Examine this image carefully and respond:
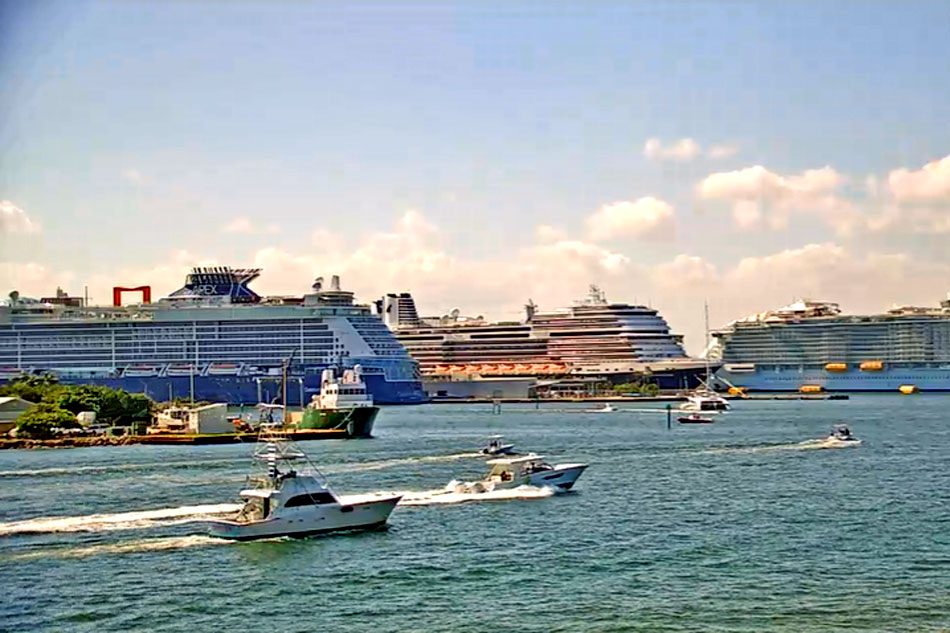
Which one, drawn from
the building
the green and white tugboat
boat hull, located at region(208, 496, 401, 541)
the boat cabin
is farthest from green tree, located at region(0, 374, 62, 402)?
boat hull, located at region(208, 496, 401, 541)

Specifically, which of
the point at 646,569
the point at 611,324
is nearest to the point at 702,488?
the point at 646,569

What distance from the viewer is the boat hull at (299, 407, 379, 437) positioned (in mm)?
72562

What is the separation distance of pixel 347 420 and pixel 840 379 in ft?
263

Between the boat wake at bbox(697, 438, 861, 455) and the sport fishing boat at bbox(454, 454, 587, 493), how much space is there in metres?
17.1

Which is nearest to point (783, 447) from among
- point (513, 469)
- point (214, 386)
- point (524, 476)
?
point (524, 476)

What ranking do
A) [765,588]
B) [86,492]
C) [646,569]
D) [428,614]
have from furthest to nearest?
[86,492], [646,569], [765,588], [428,614]

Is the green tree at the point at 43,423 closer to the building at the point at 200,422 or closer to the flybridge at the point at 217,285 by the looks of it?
the building at the point at 200,422

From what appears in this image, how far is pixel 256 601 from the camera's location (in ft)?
82.2

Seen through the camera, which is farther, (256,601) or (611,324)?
(611,324)

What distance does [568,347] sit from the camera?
143625 mm

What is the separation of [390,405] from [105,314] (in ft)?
78.7

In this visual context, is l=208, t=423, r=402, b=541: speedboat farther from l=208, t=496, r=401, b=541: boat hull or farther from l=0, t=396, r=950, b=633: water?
l=0, t=396, r=950, b=633: water

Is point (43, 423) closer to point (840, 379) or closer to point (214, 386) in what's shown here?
point (214, 386)

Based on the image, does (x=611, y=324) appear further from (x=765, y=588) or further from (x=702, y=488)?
(x=765, y=588)
